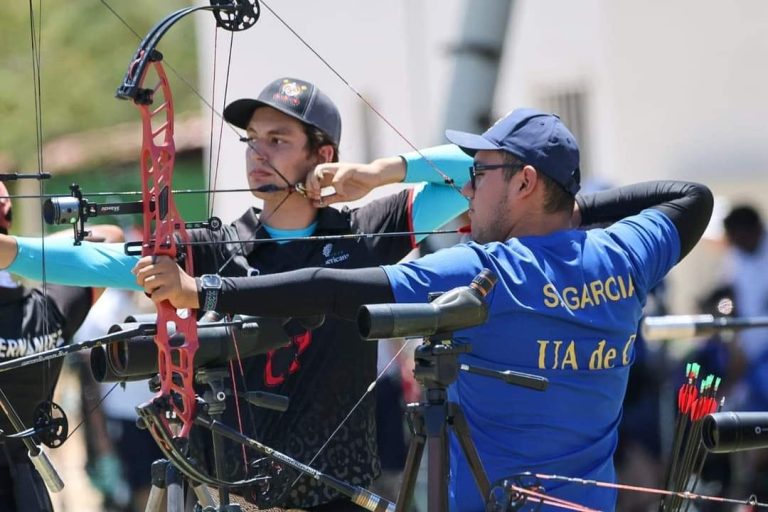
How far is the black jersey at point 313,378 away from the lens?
3.70 m

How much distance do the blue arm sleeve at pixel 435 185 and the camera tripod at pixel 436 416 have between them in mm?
1200

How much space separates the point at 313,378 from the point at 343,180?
52cm

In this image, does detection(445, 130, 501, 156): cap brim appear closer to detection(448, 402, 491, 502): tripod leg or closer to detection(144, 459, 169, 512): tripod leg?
detection(448, 402, 491, 502): tripod leg

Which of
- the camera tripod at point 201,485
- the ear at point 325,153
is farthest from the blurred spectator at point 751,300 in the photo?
the camera tripod at point 201,485

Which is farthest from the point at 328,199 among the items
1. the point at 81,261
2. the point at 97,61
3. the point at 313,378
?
the point at 97,61

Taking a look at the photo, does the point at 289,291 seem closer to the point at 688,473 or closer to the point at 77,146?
the point at 688,473

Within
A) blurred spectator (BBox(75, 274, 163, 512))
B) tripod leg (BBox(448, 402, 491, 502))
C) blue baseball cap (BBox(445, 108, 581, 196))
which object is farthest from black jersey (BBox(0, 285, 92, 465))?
blurred spectator (BBox(75, 274, 163, 512))

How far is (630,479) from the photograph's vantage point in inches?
277

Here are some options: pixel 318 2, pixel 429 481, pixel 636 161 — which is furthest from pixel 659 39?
pixel 429 481

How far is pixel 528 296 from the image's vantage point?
2980mm

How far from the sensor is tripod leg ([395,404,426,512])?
9.08 feet

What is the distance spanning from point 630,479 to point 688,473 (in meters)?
3.69

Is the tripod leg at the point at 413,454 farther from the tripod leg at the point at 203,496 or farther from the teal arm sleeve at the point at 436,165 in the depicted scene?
the teal arm sleeve at the point at 436,165

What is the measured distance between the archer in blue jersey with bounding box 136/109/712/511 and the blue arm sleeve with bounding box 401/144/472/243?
0.66 metres
